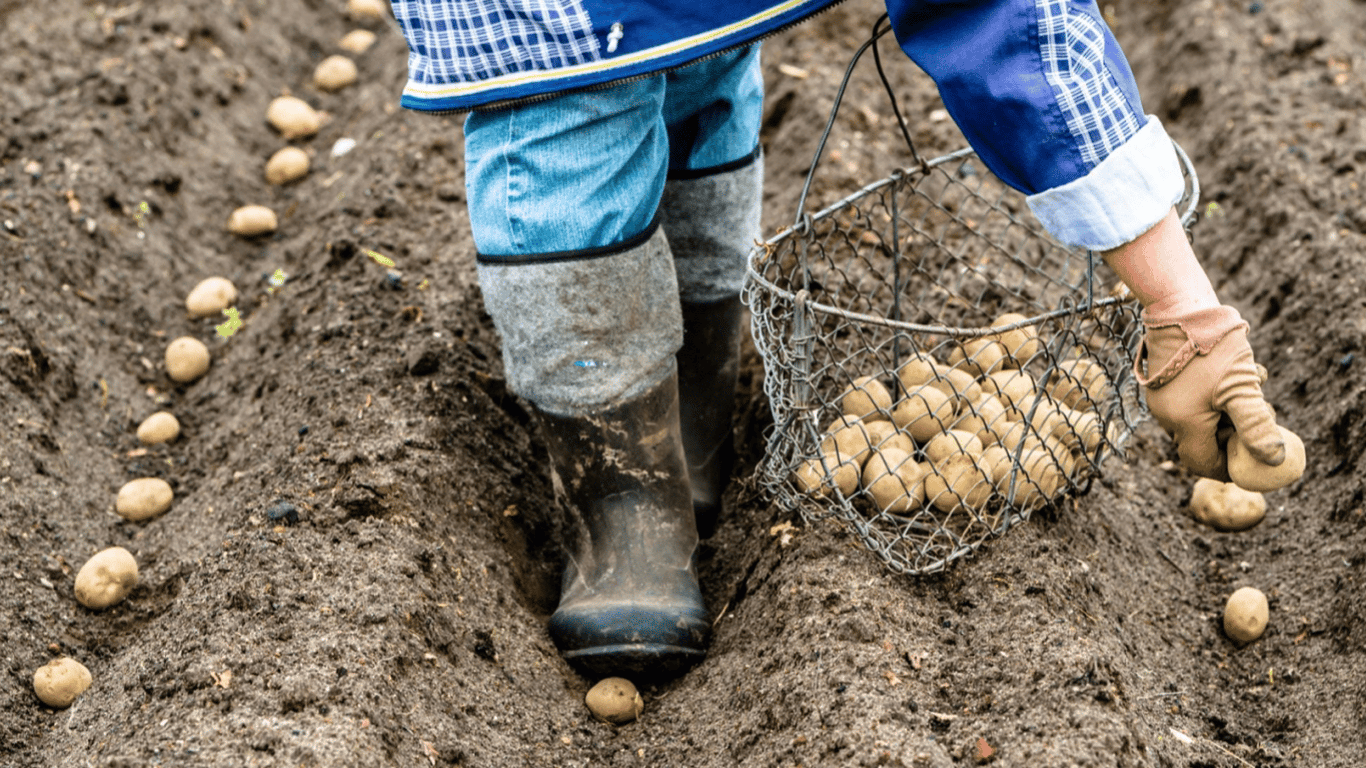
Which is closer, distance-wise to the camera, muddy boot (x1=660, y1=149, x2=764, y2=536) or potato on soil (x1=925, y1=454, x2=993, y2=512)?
potato on soil (x1=925, y1=454, x2=993, y2=512)

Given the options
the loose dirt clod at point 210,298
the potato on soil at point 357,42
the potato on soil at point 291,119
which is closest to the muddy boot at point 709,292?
the loose dirt clod at point 210,298

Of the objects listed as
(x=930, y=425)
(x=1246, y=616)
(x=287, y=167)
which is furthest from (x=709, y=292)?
(x=287, y=167)

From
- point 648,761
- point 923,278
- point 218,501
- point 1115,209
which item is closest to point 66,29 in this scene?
point 218,501

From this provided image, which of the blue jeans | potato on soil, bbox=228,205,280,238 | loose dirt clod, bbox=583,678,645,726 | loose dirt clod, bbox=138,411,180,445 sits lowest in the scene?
potato on soil, bbox=228,205,280,238

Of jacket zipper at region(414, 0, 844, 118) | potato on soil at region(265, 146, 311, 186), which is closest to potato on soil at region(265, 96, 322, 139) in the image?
potato on soil at region(265, 146, 311, 186)

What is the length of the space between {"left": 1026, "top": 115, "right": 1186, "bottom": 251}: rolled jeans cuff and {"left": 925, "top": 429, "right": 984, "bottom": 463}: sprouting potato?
0.56 meters

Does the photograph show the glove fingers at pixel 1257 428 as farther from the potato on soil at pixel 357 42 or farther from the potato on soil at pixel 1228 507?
the potato on soil at pixel 357 42

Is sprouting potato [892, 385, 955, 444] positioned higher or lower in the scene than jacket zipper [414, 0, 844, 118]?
lower

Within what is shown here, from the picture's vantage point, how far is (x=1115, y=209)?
119 centimetres

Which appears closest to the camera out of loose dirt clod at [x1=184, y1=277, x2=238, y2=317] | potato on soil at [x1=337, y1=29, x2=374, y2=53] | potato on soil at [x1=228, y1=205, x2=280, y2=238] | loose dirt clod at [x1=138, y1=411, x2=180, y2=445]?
loose dirt clod at [x1=138, y1=411, x2=180, y2=445]

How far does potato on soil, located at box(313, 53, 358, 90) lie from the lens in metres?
3.62

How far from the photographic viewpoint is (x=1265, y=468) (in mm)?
1232

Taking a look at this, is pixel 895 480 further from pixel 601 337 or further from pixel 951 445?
pixel 601 337

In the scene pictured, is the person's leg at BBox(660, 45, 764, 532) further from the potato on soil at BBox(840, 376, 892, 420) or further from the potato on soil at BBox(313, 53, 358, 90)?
the potato on soil at BBox(313, 53, 358, 90)
